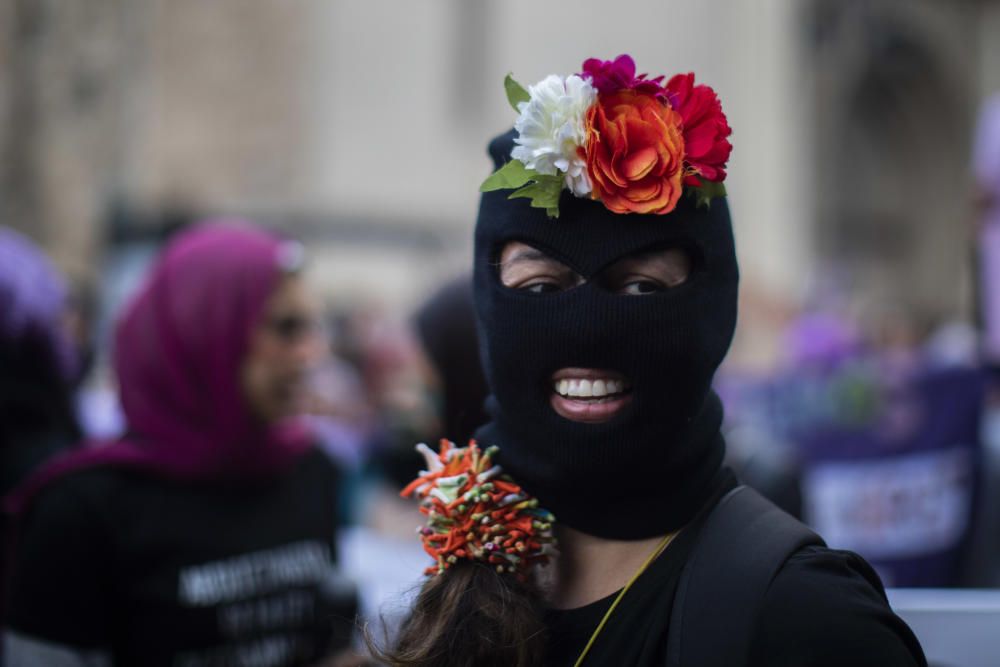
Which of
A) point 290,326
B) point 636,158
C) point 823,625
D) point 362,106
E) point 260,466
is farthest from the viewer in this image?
point 362,106

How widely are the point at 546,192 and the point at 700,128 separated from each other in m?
0.26

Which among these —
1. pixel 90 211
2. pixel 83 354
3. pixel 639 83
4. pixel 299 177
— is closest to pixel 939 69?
pixel 299 177

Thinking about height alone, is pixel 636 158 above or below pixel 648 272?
above

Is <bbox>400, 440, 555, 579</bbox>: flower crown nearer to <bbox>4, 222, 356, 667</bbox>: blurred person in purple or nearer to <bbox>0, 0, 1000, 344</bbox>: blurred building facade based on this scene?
<bbox>4, 222, 356, 667</bbox>: blurred person in purple

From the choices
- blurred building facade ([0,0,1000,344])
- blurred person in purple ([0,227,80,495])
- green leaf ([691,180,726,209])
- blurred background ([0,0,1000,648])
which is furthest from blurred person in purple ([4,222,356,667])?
A: blurred building facade ([0,0,1000,344])

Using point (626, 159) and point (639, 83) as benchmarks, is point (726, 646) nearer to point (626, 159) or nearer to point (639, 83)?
point (626, 159)

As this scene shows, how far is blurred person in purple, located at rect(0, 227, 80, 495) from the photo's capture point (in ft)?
10.5

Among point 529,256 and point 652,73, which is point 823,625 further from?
point 652,73

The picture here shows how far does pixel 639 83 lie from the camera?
5.63ft

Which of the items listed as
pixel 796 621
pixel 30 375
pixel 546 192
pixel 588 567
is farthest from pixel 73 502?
pixel 796 621

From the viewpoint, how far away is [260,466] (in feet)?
9.61

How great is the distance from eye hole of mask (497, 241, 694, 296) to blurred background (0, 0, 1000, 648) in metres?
1.62

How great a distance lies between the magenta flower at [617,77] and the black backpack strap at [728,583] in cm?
66

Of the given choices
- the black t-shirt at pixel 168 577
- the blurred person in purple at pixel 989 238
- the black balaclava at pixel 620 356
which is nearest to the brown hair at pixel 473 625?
the black balaclava at pixel 620 356
